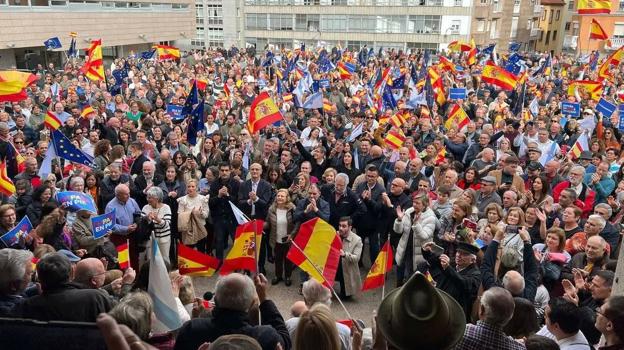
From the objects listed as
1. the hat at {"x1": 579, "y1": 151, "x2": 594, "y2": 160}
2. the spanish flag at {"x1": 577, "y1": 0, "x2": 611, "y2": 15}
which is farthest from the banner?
the spanish flag at {"x1": 577, "y1": 0, "x2": 611, "y2": 15}

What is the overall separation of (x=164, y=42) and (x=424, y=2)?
82.3ft

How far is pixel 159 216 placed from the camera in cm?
732

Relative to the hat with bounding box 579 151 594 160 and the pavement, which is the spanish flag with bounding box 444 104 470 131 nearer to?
the hat with bounding box 579 151 594 160

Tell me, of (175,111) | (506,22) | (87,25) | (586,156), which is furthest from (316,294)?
(506,22)

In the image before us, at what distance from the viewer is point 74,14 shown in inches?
1558

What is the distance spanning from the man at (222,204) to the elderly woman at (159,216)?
A: 2.86ft

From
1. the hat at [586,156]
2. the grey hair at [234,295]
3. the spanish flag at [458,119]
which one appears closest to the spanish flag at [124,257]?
the grey hair at [234,295]

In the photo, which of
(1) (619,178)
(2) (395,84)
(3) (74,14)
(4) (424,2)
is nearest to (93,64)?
(2) (395,84)

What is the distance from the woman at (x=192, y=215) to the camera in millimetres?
7891

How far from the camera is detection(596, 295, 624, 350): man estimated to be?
3.52 metres

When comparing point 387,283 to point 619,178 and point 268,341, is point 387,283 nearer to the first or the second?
point 619,178

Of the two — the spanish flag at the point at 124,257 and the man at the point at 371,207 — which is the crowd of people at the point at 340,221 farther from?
the spanish flag at the point at 124,257

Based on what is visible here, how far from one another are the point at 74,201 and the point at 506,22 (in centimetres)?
5813

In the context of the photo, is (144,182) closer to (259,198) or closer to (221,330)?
(259,198)
